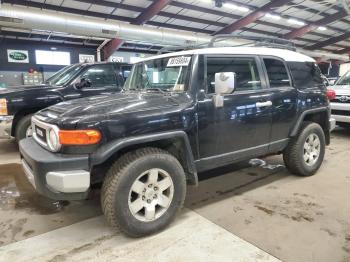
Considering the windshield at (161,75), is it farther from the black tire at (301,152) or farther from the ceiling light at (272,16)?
the ceiling light at (272,16)

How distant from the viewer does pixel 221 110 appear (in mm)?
2756

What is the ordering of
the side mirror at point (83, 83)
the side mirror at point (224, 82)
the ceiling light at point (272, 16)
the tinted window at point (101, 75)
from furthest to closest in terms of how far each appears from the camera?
the ceiling light at point (272, 16), the tinted window at point (101, 75), the side mirror at point (83, 83), the side mirror at point (224, 82)

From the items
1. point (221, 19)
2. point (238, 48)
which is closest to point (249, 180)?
point (238, 48)

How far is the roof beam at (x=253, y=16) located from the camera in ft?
38.7

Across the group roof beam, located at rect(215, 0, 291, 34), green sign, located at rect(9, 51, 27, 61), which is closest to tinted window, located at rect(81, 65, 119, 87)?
roof beam, located at rect(215, 0, 291, 34)

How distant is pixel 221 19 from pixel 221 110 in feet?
38.1

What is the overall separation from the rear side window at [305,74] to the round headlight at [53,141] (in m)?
2.83

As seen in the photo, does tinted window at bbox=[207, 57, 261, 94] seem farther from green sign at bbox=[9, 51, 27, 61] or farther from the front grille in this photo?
green sign at bbox=[9, 51, 27, 61]

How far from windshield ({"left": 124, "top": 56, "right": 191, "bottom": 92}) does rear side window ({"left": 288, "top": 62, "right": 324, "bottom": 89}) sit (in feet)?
5.18

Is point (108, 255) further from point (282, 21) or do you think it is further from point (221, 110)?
point (282, 21)

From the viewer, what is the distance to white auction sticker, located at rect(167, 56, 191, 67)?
8.92 ft

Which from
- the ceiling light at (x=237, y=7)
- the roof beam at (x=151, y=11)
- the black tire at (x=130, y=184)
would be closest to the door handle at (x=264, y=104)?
the black tire at (x=130, y=184)

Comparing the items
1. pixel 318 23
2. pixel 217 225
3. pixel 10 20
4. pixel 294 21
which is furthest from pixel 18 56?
pixel 318 23

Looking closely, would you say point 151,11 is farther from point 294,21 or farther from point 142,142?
point 142,142
